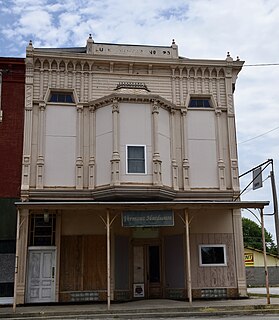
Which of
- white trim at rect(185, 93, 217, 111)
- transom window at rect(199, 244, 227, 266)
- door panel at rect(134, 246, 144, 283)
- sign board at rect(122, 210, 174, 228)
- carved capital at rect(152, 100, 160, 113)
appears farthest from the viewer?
white trim at rect(185, 93, 217, 111)

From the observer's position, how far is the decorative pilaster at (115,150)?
17.7 meters

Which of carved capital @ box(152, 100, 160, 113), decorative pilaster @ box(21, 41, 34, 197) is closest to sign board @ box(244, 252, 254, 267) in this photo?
carved capital @ box(152, 100, 160, 113)

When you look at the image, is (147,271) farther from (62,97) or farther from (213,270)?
(62,97)

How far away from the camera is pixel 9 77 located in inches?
745

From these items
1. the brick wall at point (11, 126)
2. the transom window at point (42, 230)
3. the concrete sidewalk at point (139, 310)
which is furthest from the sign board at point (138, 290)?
the brick wall at point (11, 126)

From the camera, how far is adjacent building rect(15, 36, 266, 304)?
1762 cm

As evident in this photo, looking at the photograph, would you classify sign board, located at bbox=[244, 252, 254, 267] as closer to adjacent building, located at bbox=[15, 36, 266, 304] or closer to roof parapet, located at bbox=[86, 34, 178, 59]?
adjacent building, located at bbox=[15, 36, 266, 304]

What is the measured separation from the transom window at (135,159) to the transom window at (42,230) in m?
3.62

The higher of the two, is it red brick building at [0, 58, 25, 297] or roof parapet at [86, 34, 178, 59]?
roof parapet at [86, 34, 178, 59]

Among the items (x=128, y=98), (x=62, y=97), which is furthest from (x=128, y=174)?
(x=62, y=97)

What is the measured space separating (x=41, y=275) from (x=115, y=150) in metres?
5.56

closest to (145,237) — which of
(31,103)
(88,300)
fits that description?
(88,300)

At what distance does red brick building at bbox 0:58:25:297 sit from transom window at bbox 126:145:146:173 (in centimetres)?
434

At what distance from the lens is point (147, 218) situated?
16.4 m
